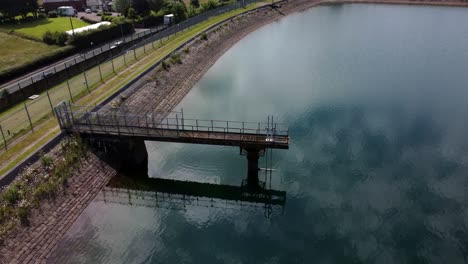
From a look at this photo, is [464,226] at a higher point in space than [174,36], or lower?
lower

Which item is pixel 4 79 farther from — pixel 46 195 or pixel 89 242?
pixel 89 242

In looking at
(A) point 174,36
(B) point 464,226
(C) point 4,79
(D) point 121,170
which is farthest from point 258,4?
(B) point 464,226

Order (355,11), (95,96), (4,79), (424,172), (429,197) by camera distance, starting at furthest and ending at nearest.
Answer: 1. (355,11)
2. (4,79)
3. (95,96)
4. (424,172)
5. (429,197)

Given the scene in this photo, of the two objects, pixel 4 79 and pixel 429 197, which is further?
pixel 4 79

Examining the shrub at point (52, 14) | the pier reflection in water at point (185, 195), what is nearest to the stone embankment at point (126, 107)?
the pier reflection in water at point (185, 195)

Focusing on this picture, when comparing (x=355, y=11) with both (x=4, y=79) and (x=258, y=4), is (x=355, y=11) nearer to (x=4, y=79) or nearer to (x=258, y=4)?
(x=258, y=4)

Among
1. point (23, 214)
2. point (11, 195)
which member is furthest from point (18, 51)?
point (23, 214)

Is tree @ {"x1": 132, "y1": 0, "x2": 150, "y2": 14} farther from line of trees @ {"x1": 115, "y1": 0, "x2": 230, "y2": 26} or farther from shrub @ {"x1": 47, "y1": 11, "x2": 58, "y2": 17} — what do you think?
shrub @ {"x1": 47, "y1": 11, "x2": 58, "y2": 17}

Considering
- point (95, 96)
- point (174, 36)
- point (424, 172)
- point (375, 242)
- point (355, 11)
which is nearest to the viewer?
point (375, 242)

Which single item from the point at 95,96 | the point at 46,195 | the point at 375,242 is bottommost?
the point at 375,242
